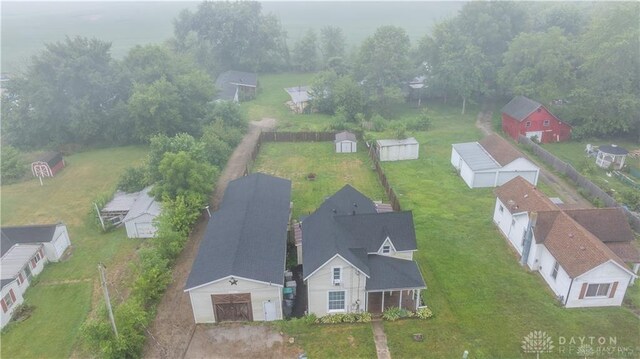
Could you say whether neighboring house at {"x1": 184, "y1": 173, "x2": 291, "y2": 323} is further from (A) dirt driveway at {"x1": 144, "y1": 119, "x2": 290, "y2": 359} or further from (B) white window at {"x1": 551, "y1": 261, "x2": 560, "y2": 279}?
(B) white window at {"x1": 551, "y1": 261, "x2": 560, "y2": 279}

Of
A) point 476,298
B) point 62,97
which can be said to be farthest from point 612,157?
point 62,97

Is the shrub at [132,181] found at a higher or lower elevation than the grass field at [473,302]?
higher

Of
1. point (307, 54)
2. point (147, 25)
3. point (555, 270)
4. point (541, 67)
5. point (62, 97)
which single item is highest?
point (541, 67)

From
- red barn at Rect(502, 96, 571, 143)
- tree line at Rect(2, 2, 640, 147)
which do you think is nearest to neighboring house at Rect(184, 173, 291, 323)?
tree line at Rect(2, 2, 640, 147)

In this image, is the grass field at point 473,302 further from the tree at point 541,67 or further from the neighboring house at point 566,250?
the tree at point 541,67

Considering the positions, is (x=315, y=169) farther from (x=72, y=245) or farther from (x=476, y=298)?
(x=476, y=298)

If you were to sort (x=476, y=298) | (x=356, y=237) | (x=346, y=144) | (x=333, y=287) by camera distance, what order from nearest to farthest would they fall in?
1. (x=333, y=287)
2. (x=476, y=298)
3. (x=356, y=237)
4. (x=346, y=144)

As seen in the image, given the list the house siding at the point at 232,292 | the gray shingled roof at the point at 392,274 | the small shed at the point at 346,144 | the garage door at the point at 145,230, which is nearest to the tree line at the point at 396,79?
the small shed at the point at 346,144
